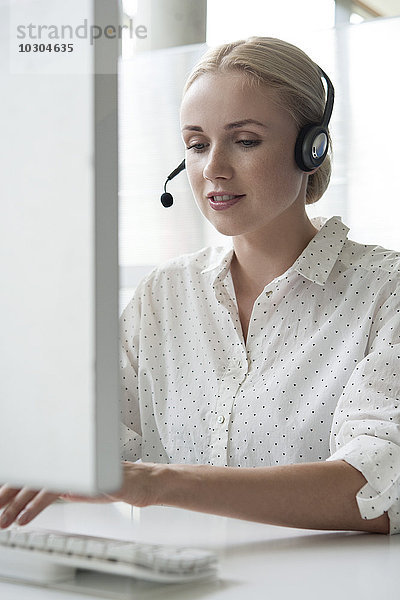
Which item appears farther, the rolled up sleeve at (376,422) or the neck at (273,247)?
the neck at (273,247)

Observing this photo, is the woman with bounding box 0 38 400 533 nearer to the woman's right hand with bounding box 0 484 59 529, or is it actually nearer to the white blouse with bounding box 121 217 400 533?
the white blouse with bounding box 121 217 400 533

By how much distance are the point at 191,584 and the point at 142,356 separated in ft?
3.03

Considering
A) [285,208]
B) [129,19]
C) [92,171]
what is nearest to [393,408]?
[285,208]

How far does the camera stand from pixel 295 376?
1.42 meters

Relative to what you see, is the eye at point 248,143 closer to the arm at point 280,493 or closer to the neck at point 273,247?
the neck at point 273,247

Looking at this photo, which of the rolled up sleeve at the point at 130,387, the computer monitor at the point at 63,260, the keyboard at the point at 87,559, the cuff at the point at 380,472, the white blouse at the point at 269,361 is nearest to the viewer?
the computer monitor at the point at 63,260

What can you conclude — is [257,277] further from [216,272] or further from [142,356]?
[142,356]

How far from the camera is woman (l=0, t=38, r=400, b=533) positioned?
1.38 m

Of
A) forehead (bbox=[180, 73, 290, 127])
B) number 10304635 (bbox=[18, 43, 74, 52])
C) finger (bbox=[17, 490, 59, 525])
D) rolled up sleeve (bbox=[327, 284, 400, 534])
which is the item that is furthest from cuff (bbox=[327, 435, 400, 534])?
number 10304635 (bbox=[18, 43, 74, 52])

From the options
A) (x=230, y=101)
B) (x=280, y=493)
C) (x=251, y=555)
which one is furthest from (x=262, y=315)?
(x=251, y=555)

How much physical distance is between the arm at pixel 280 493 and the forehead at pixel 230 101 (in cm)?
61

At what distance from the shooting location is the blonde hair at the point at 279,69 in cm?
146

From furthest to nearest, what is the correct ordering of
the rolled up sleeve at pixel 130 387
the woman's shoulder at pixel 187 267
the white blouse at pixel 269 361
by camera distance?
the woman's shoulder at pixel 187 267
the rolled up sleeve at pixel 130 387
the white blouse at pixel 269 361

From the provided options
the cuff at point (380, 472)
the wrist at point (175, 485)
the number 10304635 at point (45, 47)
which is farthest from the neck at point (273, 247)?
the number 10304635 at point (45, 47)
